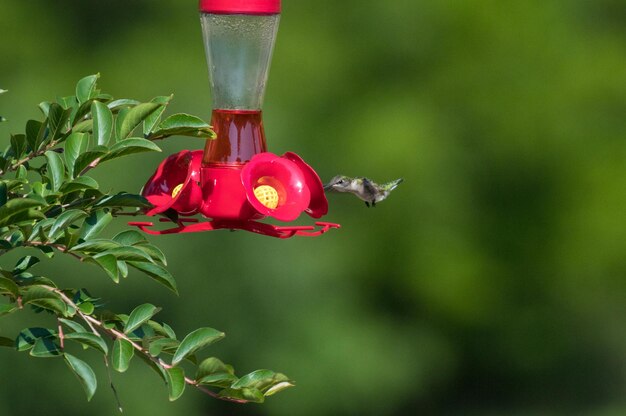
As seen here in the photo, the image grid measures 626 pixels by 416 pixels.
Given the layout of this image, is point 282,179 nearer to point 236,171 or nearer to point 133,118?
point 236,171

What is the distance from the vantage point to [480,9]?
23.4 feet

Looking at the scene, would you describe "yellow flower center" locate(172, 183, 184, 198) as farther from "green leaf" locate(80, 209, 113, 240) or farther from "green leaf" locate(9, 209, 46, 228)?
"green leaf" locate(9, 209, 46, 228)

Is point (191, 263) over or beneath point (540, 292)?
over

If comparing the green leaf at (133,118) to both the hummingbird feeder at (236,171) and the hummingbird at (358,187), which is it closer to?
the hummingbird feeder at (236,171)

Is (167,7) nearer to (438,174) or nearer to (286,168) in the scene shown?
(438,174)

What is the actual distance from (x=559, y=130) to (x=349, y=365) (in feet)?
6.02

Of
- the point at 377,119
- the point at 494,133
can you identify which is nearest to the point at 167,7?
the point at 377,119

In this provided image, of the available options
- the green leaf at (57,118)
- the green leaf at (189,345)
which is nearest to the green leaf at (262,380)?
the green leaf at (189,345)

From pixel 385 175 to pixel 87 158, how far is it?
4503 millimetres

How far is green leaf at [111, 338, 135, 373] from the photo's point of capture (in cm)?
220

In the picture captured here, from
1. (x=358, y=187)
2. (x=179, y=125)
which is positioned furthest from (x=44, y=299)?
(x=358, y=187)

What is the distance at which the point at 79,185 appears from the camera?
2.22m

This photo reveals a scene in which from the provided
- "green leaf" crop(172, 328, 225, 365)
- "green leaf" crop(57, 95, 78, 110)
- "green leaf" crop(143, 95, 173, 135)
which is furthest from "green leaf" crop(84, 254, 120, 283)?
"green leaf" crop(57, 95, 78, 110)

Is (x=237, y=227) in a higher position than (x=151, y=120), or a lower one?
lower
